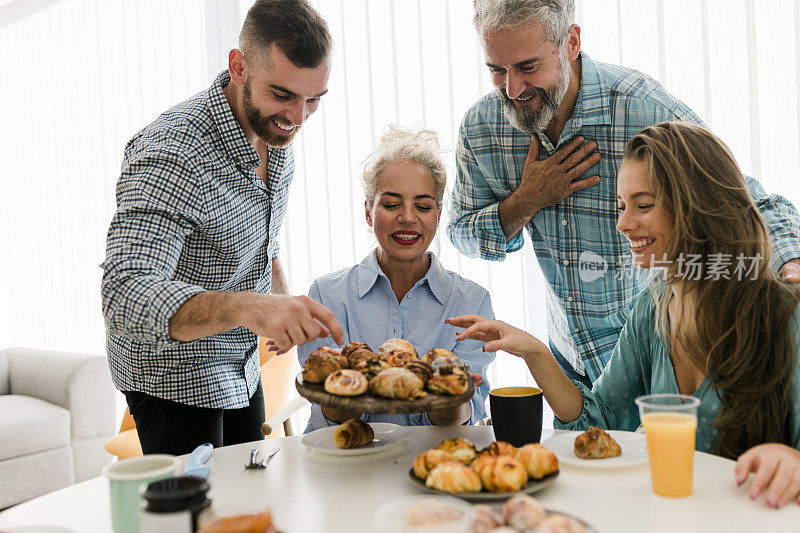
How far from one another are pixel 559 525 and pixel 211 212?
3.81 feet

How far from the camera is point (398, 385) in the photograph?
119cm

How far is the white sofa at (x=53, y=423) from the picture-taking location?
3.71 meters

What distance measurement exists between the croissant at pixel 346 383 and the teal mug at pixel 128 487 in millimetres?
296

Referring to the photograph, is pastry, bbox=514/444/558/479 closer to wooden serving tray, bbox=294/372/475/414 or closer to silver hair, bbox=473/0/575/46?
wooden serving tray, bbox=294/372/475/414

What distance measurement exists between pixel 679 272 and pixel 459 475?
69cm

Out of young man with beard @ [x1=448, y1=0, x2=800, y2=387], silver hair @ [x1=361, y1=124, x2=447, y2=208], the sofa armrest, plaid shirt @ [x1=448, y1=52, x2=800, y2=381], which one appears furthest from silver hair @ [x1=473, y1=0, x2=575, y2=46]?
the sofa armrest

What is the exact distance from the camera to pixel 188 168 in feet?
5.46

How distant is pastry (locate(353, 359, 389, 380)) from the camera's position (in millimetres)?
1281

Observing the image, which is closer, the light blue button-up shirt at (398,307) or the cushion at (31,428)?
the light blue button-up shirt at (398,307)

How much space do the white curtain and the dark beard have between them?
692mm

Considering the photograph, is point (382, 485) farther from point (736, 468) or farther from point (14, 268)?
point (14, 268)

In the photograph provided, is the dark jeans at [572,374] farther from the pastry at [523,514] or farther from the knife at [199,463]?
the pastry at [523,514]

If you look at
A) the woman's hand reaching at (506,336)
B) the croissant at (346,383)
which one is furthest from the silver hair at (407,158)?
the croissant at (346,383)

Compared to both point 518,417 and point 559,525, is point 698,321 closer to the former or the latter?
Result: point 518,417
